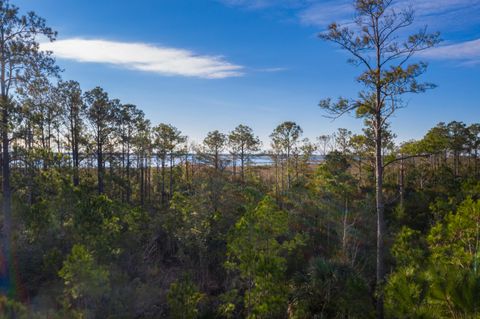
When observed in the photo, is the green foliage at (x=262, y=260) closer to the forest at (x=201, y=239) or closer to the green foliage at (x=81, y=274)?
the forest at (x=201, y=239)

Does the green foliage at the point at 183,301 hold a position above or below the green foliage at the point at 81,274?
below

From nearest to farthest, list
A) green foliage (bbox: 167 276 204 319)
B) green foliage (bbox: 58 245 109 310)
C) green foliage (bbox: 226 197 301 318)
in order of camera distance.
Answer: green foliage (bbox: 58 245 109 310)
green foliage (bbox: 226 197 301 318)
green foliage (bbox: 167 276 204 319)

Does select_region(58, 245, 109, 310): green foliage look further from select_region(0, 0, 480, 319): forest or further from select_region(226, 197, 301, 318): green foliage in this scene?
select_region(226, 197, 301, 318): green foliage

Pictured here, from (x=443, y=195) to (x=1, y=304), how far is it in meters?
30.1

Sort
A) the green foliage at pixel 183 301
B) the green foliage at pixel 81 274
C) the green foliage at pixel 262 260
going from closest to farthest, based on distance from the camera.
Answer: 1. the green foliage at pixel 81 274
2. the green foliage at pixel 262 260
3. the green foliage at pixel 183 301

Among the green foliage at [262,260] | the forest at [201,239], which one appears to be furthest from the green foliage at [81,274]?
the green foliage at [262,260]

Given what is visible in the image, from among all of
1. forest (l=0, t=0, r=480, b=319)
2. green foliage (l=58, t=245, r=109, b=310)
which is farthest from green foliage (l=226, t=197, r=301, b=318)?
green foliage (l=58, t=245, r=109, b=310)

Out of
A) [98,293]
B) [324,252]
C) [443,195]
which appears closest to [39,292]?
[98,293]

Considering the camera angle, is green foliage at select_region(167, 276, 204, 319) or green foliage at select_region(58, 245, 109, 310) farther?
green foliage at select_region(167, 276, 204, 319)

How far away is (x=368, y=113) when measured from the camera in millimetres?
10922

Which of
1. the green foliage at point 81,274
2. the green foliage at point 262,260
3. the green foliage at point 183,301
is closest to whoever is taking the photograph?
the green foliage at point 81,274

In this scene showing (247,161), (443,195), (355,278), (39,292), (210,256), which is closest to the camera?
(355,278)

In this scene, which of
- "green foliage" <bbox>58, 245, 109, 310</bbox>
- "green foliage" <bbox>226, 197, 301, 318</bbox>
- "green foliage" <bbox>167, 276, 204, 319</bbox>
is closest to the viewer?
"green foliage" <bbox>58, 245, 109, 310</bbox>

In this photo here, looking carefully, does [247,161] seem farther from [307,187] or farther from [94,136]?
[94,136]
